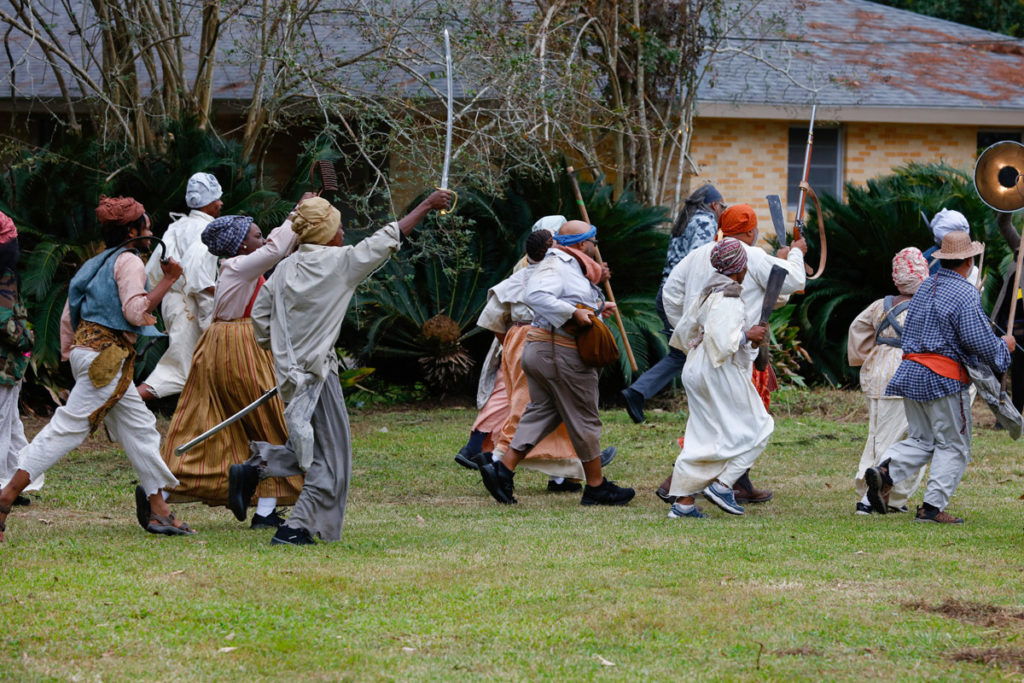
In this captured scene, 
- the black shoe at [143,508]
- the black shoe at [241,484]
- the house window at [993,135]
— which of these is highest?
the house window at [993,135]

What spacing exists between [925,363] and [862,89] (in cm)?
1144

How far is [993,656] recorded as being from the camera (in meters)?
5.06

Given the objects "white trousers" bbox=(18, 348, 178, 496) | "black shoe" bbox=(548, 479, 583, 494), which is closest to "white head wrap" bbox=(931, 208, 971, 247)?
"black shoe" bbox=(548, 479, 583, 494)

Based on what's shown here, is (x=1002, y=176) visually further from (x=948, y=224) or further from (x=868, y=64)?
(x=868, y=64)

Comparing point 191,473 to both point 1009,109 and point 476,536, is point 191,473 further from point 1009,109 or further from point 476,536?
point 1009,109

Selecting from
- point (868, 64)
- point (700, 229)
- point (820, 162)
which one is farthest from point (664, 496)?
point (868, 64)

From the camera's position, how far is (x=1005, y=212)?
8484 millimetres

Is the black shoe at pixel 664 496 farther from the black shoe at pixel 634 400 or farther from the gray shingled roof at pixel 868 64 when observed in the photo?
the gray shingled roof at pixel 868 64

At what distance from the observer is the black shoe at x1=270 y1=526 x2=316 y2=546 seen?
6.92m

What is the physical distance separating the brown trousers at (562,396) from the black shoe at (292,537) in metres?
2.12

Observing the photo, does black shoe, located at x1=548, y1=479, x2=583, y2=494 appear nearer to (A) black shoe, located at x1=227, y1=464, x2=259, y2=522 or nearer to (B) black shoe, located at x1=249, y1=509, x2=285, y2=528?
(B) black shoe, located at x1=249, y1=509, x2=285, y2=528

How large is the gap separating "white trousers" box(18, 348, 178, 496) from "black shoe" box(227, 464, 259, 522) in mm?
544

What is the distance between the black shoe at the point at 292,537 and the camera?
22.7ft

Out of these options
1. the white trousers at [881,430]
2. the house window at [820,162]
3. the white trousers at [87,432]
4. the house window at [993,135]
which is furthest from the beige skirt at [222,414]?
the house window at [993,135]
